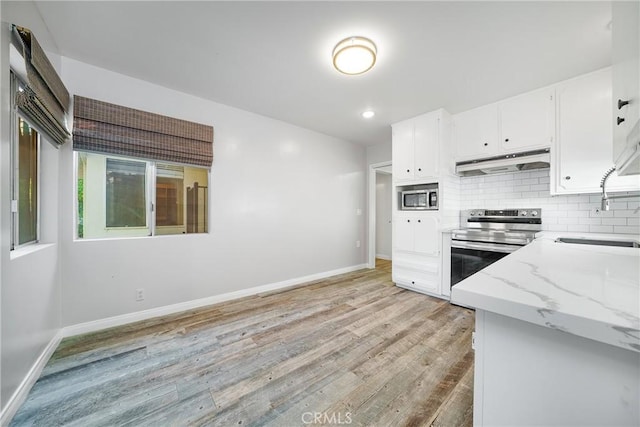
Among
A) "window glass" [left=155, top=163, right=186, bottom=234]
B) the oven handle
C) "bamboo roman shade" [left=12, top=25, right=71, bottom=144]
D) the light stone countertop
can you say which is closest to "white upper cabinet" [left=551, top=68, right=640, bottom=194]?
the oven handle

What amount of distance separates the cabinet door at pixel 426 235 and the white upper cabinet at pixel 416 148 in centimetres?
55

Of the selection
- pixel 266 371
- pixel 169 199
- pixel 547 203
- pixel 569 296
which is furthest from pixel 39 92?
pixel 547 203

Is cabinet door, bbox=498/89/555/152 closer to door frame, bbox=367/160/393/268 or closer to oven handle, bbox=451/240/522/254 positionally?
oven handle, bbox=451/240/522/254

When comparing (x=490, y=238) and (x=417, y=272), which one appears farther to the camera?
(x=417, y=272)

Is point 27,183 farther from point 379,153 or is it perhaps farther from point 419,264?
point 379,153

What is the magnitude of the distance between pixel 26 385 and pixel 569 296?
8.61 ft

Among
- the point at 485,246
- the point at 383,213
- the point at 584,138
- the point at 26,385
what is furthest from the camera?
the point at 383,213

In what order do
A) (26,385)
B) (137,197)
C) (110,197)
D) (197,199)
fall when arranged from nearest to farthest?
(26,385) < (110,197) < (137,197) < (197,199)

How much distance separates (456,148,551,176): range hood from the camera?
238 cm

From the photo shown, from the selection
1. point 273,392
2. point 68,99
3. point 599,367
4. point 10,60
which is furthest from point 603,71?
point 68,99

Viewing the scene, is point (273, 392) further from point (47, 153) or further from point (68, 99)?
point (68, 99)

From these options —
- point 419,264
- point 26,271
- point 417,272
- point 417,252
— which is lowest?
Result: point 417,272

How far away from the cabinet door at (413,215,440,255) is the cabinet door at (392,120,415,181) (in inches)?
24.2

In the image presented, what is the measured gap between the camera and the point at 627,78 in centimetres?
86
